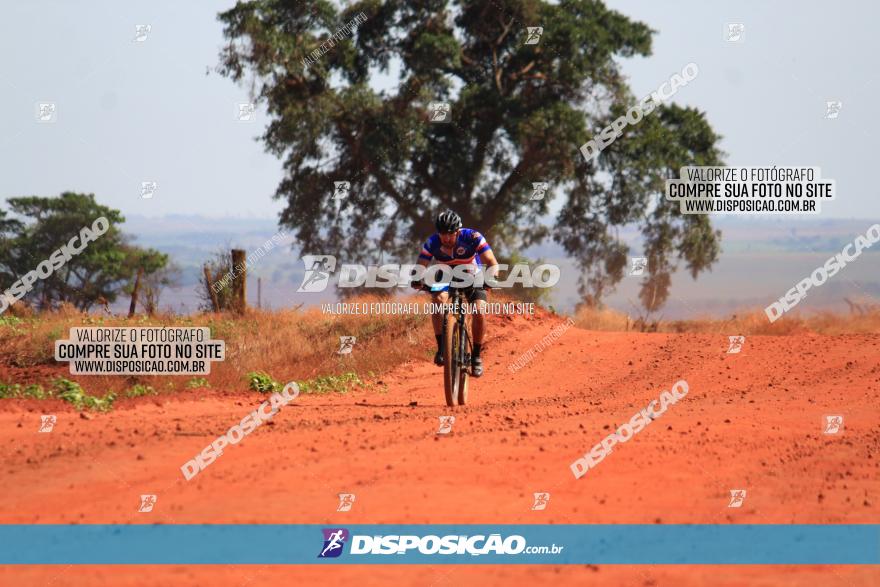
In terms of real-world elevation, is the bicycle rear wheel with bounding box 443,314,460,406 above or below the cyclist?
below

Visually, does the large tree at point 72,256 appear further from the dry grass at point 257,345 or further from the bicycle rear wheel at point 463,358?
the bicycle rear wheel at point 463,358

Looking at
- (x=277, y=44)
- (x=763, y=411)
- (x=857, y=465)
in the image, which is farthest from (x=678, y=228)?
(x=857, y=465)

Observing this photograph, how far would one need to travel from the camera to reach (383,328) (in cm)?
1944

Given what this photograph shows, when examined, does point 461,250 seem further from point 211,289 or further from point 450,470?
point 211,289

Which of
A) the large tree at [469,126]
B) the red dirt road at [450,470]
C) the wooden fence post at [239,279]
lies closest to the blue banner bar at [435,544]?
the red dirt road at [450,470]

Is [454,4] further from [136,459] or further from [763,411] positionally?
[136,459]

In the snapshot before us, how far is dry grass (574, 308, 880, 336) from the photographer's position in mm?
21062

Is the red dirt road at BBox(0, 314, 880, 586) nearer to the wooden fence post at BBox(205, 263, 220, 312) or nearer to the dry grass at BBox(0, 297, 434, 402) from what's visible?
the dry grass at BBox(0, 297, 434, 402)

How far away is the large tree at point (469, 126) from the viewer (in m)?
30.7

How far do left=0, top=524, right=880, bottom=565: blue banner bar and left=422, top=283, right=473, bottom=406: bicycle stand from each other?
5.12 metres

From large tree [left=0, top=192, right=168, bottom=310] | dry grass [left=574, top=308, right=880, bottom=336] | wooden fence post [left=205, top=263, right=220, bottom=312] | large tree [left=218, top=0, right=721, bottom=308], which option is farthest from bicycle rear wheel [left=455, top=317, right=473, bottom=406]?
large tree [left=0, top=192, right=168, bottom=310]

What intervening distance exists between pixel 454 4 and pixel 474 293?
22216mm

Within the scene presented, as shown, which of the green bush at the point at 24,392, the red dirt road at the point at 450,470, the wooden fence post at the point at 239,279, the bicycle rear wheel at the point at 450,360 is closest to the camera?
the red dirt road at the point at 450,470

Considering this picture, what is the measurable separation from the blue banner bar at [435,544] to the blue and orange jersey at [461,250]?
5.75 metres
